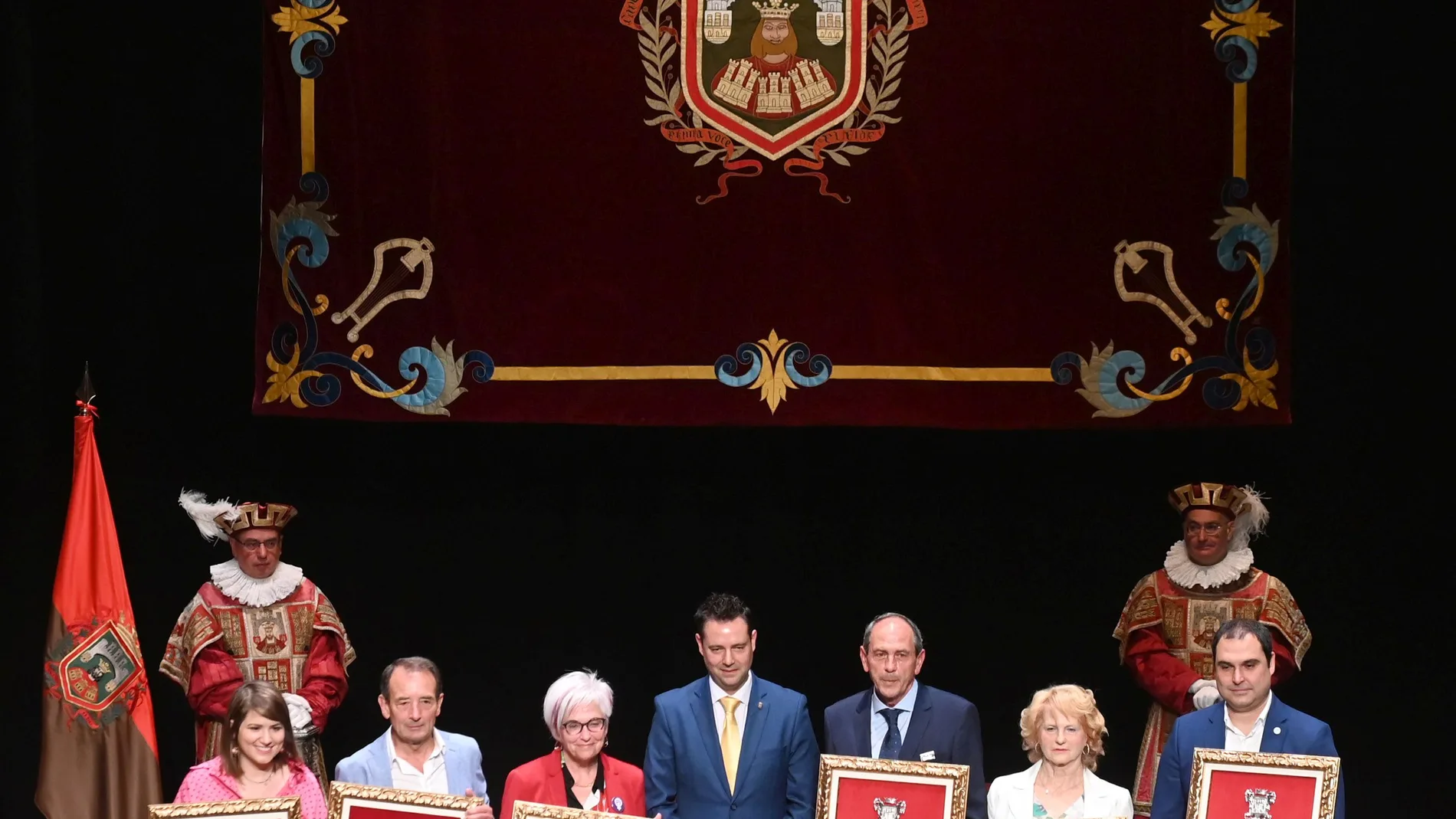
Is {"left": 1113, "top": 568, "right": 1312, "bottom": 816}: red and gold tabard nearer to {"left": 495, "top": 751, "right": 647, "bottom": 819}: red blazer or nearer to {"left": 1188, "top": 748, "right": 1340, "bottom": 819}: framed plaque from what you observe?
{"left": 1188, "top": 748, "right": 1340, "bottom": 819}: framed plaque

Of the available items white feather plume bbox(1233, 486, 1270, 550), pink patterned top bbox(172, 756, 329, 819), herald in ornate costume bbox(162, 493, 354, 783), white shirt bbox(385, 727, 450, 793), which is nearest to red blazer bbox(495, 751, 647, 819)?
white shirt bbox(385, 727, 450, 793)

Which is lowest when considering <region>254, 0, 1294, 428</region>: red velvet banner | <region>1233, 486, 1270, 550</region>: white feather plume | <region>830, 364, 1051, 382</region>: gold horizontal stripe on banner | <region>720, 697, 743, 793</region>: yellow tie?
<region>720, 697, 743, 793</region>: yellow tie

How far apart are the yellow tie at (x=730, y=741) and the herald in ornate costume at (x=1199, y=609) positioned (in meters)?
1.66

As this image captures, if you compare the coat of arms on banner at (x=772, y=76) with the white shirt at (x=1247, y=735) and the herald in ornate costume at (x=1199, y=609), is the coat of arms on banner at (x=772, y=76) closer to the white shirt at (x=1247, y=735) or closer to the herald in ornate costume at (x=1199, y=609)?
the herald in ornate costume at (x=1199, y=609)

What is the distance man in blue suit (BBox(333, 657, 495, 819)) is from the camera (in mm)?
4844

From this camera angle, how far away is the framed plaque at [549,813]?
4309 millimetres

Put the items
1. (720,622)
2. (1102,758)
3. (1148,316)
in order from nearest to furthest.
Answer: (720,622) → (1148,316) → (1102,758)

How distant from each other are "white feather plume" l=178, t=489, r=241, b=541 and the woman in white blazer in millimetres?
2925

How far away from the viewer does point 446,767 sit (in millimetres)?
4922

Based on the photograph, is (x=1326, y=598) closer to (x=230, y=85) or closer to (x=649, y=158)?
(x=649, y=158)

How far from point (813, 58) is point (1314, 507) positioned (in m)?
2.48

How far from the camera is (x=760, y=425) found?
6.36 meters

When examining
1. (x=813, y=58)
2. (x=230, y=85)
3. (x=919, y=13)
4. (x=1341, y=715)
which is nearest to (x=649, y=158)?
(x=813, y=58)

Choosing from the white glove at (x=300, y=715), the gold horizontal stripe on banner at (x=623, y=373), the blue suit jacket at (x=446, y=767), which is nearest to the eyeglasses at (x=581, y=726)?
the blue suit jacket at (x=446, y=767)
